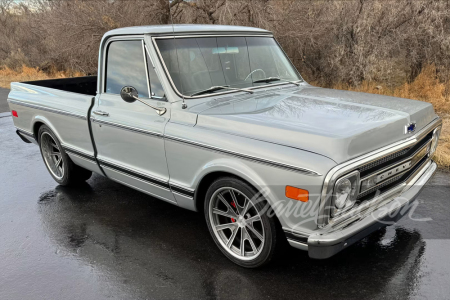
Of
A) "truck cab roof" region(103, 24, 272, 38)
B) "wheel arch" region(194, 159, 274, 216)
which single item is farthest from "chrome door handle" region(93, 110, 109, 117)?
"wheel arch" region(194, 159, 274, 216)

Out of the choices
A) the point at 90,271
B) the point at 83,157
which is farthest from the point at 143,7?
the point at 90,271

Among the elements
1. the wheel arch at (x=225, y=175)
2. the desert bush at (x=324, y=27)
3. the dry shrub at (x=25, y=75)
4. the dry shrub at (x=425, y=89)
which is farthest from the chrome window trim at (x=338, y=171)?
the dry shrub at (x=25, y=75)

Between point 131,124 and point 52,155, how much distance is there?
2237 millimetres

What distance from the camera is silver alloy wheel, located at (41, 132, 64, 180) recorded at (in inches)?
211

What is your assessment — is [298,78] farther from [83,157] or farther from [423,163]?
[83,157]

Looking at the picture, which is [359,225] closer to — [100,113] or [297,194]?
[297,194]

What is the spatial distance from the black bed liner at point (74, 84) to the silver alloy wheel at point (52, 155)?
104 cm

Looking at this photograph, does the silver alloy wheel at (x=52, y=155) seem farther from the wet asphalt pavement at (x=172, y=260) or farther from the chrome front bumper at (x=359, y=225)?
the chrome front bumper at (x=359, y=225)

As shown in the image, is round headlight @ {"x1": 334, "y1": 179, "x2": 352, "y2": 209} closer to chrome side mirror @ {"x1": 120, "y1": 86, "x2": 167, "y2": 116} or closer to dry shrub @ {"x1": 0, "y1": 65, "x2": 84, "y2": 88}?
chrome side mirror @ {"x1": 120, "y1": 86, "x2": 167, "y2": 116}

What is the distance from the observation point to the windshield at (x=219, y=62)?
12.1ft

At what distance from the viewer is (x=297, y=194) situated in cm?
267

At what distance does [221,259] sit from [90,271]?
1.14 m

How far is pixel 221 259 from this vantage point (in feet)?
11.4

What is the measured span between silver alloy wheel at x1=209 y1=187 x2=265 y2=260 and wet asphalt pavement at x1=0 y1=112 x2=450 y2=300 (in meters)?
0.16
